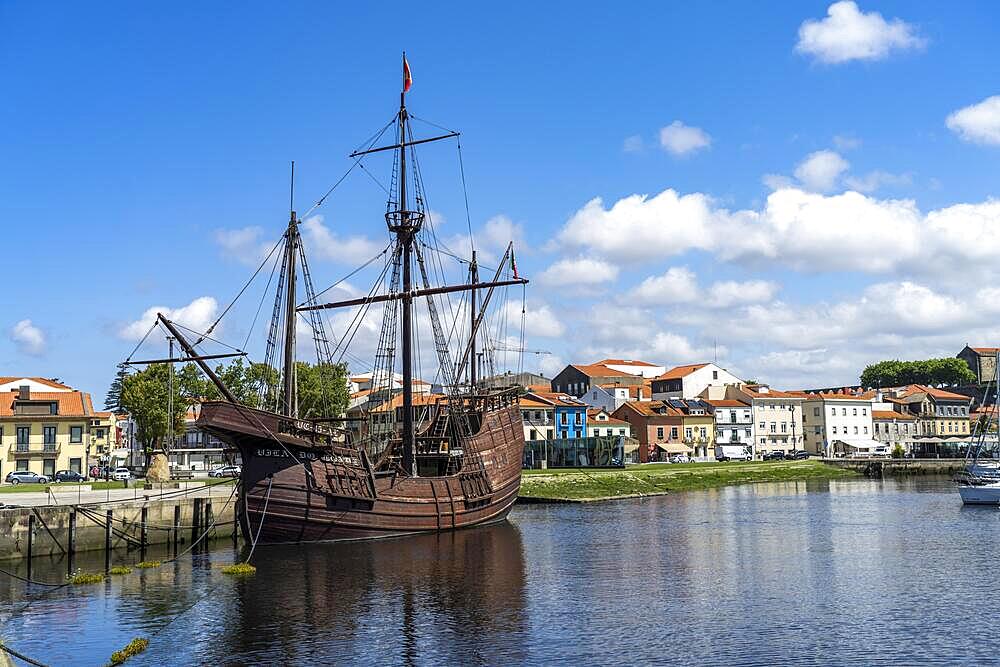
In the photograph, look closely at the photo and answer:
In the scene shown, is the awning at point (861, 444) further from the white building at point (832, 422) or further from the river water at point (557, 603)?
the river water at point (557, 603)

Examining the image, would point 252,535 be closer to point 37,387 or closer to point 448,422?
point 448,422

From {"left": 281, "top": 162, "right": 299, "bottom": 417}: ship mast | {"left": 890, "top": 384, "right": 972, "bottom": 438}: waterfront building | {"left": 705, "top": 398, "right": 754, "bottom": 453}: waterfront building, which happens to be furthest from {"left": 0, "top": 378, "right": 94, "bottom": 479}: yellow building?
{"left": 890, "top": 384, "right": 972, "bottom": 438}: waterfront building

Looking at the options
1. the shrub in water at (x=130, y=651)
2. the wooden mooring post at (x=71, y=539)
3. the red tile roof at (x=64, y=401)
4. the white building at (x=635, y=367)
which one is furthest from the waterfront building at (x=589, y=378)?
the shrub in water at (x=130, y=651)

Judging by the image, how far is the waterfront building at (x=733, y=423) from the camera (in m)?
140

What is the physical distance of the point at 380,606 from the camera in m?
35.1

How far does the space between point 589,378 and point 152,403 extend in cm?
8702

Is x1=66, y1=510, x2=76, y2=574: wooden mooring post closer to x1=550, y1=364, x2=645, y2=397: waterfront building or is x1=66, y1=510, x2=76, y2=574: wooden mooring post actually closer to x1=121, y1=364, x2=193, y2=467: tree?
x1=121, y1=364, x2=193, y2=467: tree

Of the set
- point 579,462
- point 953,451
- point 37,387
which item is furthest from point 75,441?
point 953,451

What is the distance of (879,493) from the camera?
9019cm

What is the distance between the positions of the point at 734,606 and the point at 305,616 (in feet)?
50.3

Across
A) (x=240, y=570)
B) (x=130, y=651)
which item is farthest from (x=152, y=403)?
(x=130, y=651)

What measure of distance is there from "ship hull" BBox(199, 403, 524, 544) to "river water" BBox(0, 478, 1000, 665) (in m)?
1.38

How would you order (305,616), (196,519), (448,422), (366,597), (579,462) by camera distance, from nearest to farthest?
(305,616), (366,597), (196,519), (448,422), (579,462)

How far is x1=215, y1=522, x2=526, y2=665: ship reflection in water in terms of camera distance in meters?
28.4
